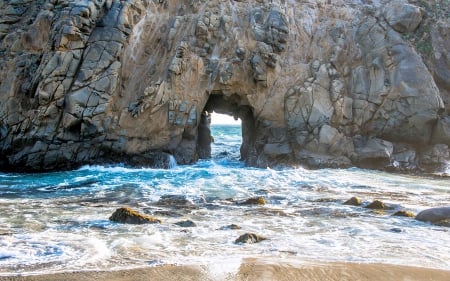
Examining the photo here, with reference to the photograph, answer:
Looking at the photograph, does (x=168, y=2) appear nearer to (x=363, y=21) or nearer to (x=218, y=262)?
(x=363, y=21)

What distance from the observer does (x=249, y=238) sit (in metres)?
7.86

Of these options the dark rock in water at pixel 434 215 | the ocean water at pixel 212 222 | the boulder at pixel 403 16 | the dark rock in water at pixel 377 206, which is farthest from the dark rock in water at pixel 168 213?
the boulder at pixel 403 16

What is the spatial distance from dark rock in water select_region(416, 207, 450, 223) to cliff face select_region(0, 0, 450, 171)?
33.7 feet

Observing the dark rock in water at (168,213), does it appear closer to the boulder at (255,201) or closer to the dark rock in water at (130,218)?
the dark rock in water at (130,218)

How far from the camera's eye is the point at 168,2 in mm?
21875

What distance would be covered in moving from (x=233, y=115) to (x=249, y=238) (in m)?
18.8

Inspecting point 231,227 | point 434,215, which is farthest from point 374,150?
point 231,227

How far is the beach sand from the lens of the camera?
237 inches

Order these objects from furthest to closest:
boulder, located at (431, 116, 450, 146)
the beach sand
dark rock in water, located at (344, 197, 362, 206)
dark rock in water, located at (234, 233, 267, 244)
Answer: boulder, located at (431, 116, 450, 146), dark rock in water, located at (344, 197, 362, 206), dark rock in water, located at (234, 233, 267, 244), the beach sand

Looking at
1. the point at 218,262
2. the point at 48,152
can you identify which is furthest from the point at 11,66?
the point at 218,262

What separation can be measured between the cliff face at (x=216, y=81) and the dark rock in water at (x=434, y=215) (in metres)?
10.3

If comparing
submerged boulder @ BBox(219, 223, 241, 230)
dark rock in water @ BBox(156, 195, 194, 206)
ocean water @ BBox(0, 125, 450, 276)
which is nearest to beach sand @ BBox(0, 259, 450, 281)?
ocean water @ BBox(0, 125, 450, 276)

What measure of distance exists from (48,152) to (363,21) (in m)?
16.9

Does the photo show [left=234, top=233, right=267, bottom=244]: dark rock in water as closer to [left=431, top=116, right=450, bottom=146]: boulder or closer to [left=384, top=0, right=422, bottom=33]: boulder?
[left=431, top=116, right=450, bottom=146]: boulder
